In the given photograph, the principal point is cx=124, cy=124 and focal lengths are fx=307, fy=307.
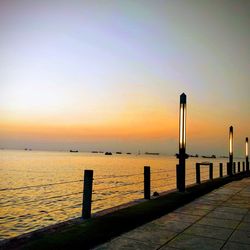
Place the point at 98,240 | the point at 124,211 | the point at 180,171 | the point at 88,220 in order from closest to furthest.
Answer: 1. the point at 98,240
2. the point at 88,220
3. the point at 124,211
4. the point at 180,171

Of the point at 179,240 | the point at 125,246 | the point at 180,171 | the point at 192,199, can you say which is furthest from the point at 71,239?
the point at 180,171

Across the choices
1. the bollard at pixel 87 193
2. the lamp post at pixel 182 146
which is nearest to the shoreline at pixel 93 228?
Result: the bollard at pixel 87 193

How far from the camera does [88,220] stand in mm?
7488

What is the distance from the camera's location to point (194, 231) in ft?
21.3

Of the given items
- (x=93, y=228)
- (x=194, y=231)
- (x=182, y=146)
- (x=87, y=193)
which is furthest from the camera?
(x=182, y=146)

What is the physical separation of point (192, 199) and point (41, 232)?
6.57 m

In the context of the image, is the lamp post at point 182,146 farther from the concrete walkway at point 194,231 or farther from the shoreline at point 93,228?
the concrete walkway at point 194,231

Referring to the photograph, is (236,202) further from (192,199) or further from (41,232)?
(41,232)

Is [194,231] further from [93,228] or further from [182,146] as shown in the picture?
[182,146]

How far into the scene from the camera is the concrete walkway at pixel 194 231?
5488mm

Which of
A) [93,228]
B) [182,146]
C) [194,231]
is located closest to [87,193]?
[93,228]

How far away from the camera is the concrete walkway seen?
549 centimetres

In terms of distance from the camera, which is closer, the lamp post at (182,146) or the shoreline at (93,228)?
the shoreline at (93,228)

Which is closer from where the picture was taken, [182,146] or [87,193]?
[87,193]
